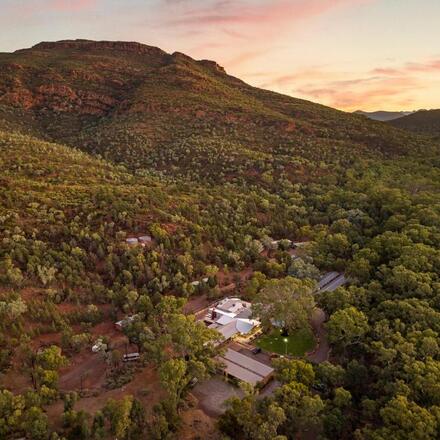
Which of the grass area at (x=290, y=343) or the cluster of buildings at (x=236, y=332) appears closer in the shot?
the cluster of buildings at (x=236, y=332)

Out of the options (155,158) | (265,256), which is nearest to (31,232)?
(265,256)

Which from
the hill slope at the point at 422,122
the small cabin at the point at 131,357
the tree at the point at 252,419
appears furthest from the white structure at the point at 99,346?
the hill slope at the point at 422,122

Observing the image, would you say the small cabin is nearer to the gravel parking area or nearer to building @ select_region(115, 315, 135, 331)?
building @ select_region(115, 315, 135, 331)

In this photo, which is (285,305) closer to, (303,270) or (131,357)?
(303,270)

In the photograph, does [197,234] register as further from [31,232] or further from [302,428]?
[302,428]

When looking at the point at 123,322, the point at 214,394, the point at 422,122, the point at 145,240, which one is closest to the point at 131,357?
the point at 123,322

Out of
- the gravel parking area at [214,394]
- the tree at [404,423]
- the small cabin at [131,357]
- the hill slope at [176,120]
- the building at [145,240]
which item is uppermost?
the hill slope at [176,120]

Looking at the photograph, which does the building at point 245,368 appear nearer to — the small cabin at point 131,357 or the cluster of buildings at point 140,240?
the small cabin at point 131,357
